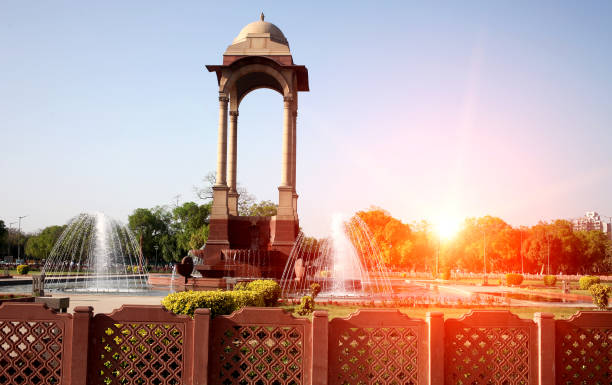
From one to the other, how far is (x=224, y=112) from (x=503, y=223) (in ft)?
167

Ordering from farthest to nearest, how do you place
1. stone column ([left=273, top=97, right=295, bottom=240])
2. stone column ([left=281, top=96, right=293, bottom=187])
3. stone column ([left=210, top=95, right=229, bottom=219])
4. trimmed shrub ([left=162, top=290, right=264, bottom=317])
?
stone column ([left=281, top=96, right=293, bottom=187]) → stone column ([left=210, top=95, right=229, bottom=219]) → stone column ([left=273, top=97, right=295, bottom=240]) → trimmed shrub ([left=162, top=290, right=264, bottom=317])

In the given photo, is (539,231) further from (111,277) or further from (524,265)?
(111,277)

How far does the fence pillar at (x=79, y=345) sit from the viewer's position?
223 inches

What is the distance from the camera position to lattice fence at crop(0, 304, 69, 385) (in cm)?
575

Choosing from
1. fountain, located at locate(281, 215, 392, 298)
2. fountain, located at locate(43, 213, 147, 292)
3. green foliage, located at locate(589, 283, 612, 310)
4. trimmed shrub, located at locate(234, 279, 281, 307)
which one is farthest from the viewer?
fountain, located at locate(43, 213, 147, 292)

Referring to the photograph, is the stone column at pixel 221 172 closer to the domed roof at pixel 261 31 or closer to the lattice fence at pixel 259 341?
the domed roof at pixel 261 31

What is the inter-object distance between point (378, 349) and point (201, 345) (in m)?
1.96

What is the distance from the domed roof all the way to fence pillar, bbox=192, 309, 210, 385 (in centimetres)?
2471

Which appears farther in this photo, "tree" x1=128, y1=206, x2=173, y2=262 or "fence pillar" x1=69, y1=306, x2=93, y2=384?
"tree" x1=128, y1=206, x2=173, y2=262

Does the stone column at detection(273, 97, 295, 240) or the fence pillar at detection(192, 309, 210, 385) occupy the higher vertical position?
the stone column at detection(273, 97, 295, 240)

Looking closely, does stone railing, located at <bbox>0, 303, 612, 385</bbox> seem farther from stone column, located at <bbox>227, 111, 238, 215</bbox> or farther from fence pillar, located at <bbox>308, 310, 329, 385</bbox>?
stone column, located at <bbox>227, 111, 238, 215</bbox>

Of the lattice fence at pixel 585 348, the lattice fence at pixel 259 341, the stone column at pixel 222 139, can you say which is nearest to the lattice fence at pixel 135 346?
the lattice fence at pixel 259 341

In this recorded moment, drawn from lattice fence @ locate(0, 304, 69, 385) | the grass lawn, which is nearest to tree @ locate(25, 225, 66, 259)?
the grass lawn

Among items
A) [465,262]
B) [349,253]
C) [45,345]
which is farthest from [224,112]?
[465,262]
